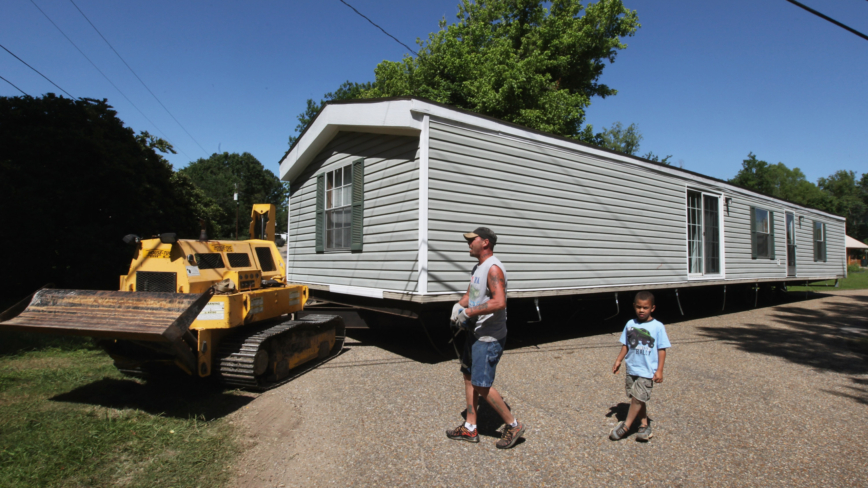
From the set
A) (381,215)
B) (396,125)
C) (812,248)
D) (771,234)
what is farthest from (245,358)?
(812,248)

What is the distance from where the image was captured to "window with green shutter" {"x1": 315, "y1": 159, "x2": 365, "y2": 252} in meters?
7.53

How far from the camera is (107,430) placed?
3820 millimetres

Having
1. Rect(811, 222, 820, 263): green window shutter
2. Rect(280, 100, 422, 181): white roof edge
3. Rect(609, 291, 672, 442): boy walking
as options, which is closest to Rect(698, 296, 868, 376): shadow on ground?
Rect(609, 291, 672, 442): boy walking

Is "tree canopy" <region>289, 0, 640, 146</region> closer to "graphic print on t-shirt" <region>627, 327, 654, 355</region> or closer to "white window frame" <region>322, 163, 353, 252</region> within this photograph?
"white window frame" <region>322, 163, 353, 252</region>

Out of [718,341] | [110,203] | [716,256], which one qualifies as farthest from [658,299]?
[110,203]

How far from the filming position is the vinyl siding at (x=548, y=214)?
641 centimetres

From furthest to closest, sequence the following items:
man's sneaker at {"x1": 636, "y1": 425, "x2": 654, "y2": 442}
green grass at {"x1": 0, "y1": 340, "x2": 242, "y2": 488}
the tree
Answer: the tree → man's sneaker at {"x1": 636, "y1": 425, "x2": 654, "y2": 442} → green grass at {"x1": 0, "y1": 340, "x2": 242, "y2": 488}

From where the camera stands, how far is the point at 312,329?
248 inches

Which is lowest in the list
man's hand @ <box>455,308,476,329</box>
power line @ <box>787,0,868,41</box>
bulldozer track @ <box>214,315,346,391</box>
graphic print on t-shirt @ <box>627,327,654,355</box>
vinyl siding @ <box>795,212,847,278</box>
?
bulldozer track @ <box>214,315,346,391</box>

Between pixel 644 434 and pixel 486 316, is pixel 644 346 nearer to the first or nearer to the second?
pixel 644 434

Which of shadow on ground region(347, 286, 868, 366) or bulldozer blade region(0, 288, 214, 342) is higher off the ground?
bulldozer blade region(0, 288, 214, 342)

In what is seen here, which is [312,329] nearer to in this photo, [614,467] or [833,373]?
[614,467]

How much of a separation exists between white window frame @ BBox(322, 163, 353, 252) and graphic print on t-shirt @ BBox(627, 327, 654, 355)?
514 cm

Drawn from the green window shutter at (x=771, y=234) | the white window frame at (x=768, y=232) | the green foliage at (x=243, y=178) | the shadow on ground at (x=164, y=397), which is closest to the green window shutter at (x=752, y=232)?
the white window frame at (x=768, y=232)
